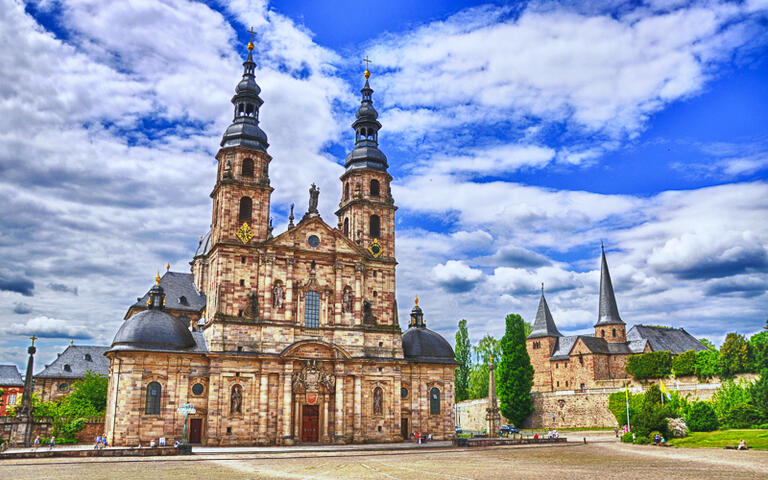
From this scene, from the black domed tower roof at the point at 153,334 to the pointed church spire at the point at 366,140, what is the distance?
2093 centimetres

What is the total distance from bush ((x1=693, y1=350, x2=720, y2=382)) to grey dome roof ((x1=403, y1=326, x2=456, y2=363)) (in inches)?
1244

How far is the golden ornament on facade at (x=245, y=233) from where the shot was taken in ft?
160


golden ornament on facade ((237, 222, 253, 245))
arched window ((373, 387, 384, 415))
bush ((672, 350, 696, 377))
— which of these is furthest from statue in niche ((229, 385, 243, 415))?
bush ((672, 350, 696, 377))

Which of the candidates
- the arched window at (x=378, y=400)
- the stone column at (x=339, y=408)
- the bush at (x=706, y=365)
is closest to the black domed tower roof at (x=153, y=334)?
the stone column at (x=339, y=408)

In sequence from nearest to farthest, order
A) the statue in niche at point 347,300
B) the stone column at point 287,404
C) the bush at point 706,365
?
the stone column at point 287,404 → the statue in niche at point 347,300 → the bush at point 706,365

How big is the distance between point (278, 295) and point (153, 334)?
9403mm

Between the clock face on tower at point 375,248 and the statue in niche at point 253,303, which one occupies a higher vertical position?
the clock face on tower at point 375,248

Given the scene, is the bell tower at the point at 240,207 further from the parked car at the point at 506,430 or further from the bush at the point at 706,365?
the bush at the point at 706,365

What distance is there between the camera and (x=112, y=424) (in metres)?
42.2

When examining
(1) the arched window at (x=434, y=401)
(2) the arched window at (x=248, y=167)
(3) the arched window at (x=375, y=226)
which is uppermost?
(2) the arched window at (x=248, y=167)

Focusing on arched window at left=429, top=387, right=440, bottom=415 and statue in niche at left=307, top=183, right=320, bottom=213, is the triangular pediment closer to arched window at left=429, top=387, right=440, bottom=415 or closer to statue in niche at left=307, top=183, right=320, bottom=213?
statue in niche at left=307, top=183, right=320, bottom=213

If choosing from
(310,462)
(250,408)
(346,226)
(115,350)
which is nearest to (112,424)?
(115,350)

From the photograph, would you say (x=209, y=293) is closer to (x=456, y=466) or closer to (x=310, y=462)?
(x=310, y=462)

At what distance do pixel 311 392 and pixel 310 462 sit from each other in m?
15.8
